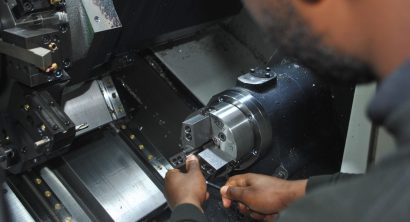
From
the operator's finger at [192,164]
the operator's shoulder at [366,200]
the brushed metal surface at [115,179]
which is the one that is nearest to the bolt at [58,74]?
the brushed metal surface at [115,179]

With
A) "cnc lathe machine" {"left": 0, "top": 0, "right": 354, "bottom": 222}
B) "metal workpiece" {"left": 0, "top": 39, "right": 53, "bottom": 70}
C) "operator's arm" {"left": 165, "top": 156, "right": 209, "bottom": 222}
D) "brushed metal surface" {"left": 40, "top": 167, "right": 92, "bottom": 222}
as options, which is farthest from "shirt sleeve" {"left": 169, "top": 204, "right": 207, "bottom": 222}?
"brushed metal surface" {"left": 40, "top": 167, "right": 92, "bottom": 222}

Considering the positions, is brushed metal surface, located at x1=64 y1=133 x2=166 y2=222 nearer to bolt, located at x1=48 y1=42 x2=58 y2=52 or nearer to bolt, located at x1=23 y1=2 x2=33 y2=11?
bolt, located at x1=48 y1=42 x2=58 y2=52

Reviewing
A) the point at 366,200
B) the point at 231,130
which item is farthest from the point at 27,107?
the point at 366,200

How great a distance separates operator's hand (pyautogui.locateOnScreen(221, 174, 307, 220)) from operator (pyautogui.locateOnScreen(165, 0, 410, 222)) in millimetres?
747

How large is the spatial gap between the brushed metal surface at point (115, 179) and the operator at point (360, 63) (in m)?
1.35

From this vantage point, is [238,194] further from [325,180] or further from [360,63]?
[360,63]

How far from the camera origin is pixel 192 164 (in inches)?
60.5

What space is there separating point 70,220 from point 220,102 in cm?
77

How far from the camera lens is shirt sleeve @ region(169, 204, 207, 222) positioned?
48.4 inches

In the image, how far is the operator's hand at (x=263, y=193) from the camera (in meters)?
1.48

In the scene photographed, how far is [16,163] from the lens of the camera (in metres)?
1.80

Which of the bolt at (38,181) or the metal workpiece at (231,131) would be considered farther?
the bolt at (38,181)

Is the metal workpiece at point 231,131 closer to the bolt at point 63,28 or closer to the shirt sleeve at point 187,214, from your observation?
the shirt sleeve at point 187,214

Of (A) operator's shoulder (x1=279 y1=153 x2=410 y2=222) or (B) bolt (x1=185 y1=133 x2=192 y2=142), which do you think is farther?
(B) bolt (x1=185 y1=133 x2=192 y2=142)
